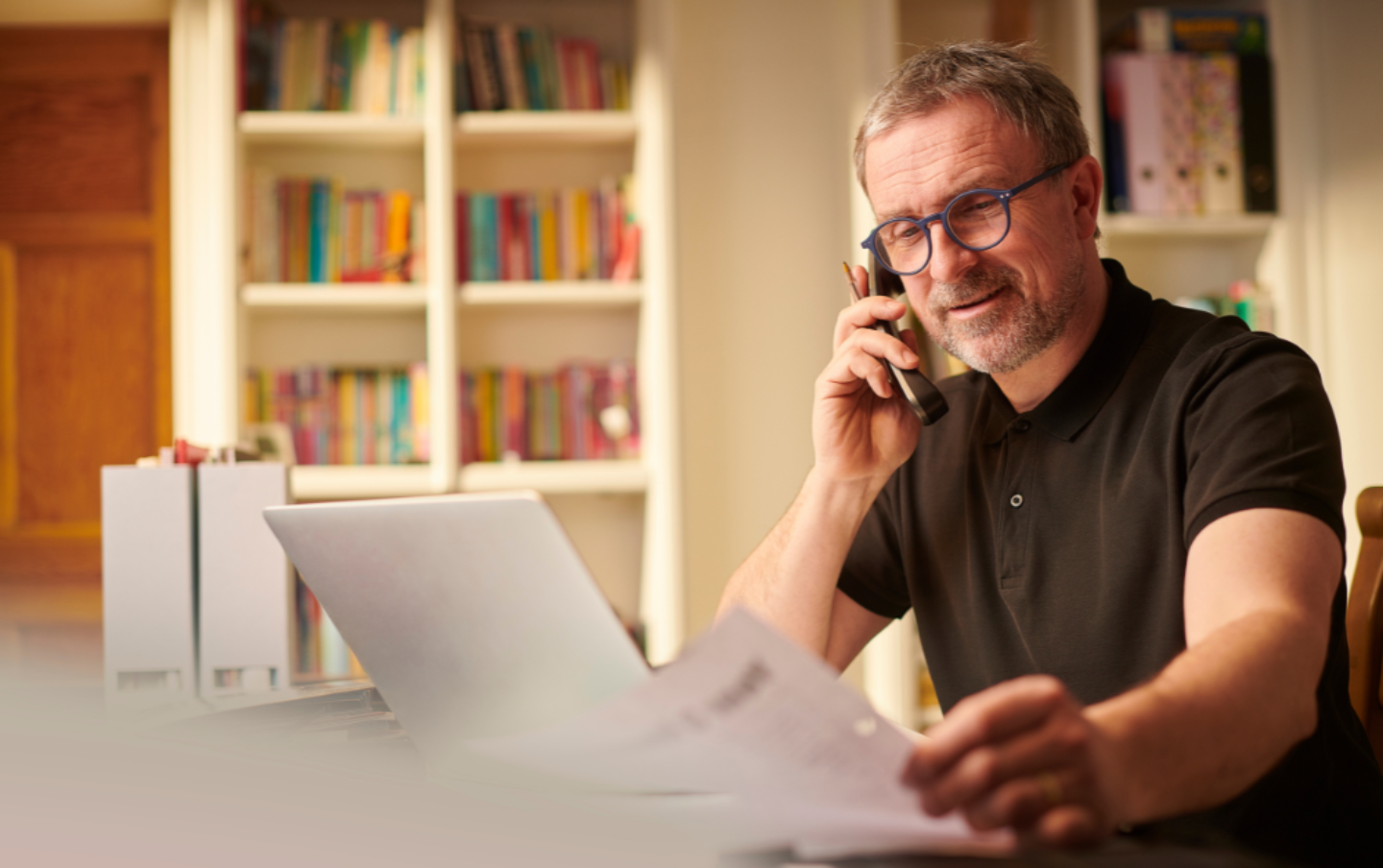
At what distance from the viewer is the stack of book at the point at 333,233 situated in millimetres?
2479

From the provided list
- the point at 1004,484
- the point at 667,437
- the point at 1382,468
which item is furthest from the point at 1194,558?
the point at 1382,468

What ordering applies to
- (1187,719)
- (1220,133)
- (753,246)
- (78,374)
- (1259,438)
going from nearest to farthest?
(1187,719) < (1259,438) < (1220,133) < (78,374) < (753,246)

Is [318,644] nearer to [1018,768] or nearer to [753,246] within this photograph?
[753,246]

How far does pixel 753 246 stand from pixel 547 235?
23.6 inches

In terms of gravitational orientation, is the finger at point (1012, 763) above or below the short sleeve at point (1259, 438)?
below

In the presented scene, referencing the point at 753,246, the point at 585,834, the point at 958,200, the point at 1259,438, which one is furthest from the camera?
the point at 753,246

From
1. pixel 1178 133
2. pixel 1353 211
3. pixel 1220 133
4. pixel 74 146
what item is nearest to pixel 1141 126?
pixel 1178 133

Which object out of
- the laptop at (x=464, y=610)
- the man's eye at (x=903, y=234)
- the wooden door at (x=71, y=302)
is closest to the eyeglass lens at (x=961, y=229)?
the man's eye at (x=903, y=234)

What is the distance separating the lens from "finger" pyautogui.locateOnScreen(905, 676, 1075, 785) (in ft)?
1.38

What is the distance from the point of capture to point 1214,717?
0.57 m

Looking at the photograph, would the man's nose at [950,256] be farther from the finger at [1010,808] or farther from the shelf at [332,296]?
the shelf at [332,296]

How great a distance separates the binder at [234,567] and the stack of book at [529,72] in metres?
1.72

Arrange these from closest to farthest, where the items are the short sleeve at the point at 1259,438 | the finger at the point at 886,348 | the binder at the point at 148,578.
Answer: the short sleeve at the point at 1259,438
the binder at the point at 148,578
the finger at the point at 886,348

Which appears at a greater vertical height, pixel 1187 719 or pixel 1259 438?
pixel 1259 438
